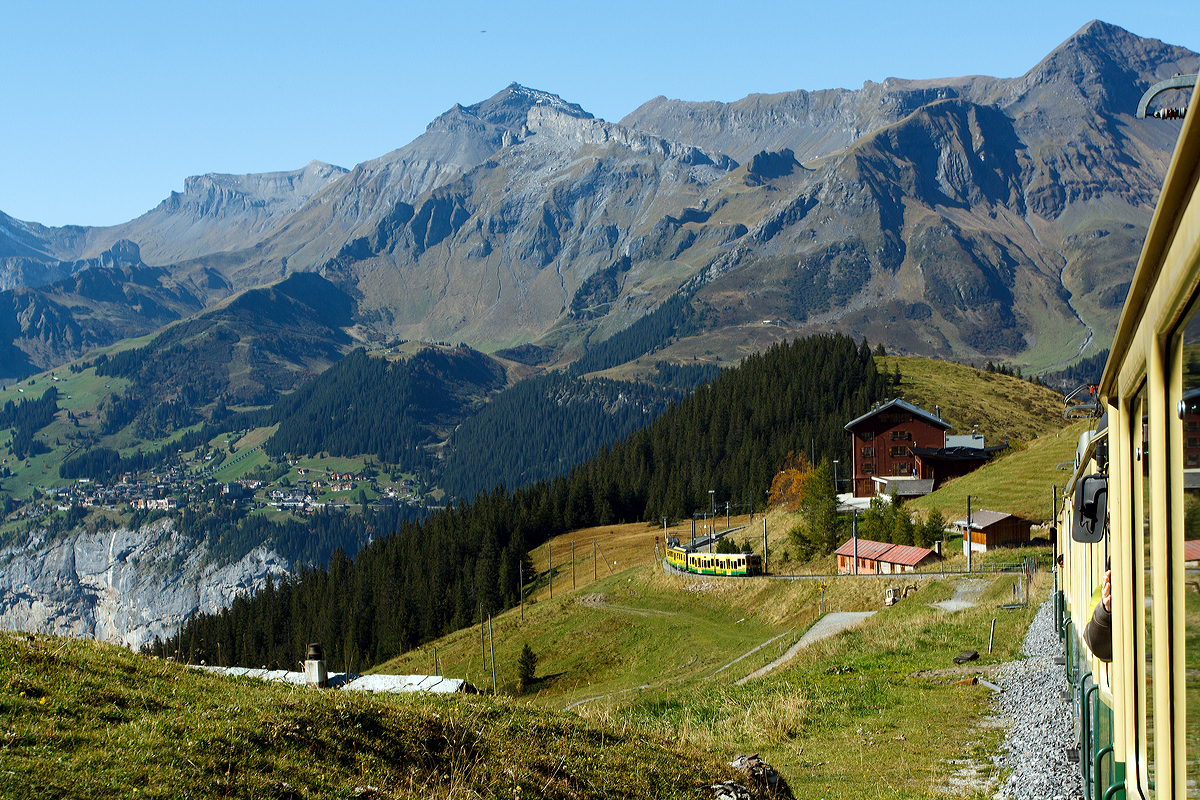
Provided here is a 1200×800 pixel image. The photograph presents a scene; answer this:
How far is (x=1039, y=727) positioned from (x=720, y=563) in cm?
5525

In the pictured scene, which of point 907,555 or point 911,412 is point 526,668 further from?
point 911,412

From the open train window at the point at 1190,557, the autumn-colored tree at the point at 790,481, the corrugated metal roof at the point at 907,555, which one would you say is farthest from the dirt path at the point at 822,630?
the autumn-colored tree at the point at 790,481

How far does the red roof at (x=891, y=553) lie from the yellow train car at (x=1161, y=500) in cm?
5591

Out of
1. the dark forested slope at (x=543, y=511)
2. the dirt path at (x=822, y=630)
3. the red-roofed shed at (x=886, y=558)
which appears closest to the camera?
the dirt path at (x=822, y=630)

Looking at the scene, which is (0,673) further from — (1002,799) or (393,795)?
(1002,799)

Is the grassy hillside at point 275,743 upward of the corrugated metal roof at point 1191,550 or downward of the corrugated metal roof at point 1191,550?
downward

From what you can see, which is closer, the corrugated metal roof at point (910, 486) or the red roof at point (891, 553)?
the red roof at point (891, 553)

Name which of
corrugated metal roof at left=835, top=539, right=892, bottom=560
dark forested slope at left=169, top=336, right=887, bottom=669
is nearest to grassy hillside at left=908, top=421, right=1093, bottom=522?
corrugated metal roof at left=835, top=539, right=892, bottom=560

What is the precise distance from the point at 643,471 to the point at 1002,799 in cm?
13951

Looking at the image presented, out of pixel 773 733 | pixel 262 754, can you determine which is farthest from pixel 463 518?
pixel 262 754

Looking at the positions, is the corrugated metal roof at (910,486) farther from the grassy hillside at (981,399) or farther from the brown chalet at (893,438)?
the grassy hillside at (981,399)

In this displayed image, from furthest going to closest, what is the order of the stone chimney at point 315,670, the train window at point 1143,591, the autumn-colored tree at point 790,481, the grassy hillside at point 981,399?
the grassy hillside at point 981,399
the autumn-colored tree at point 790,481
the stone chimney at point 315,670
the train window at point 1143,591

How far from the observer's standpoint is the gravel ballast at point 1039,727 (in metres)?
12.5

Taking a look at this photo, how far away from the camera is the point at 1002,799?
13.0 meters
